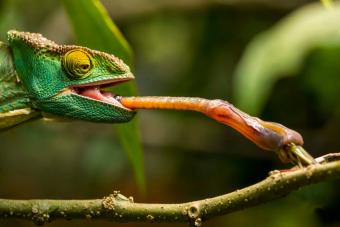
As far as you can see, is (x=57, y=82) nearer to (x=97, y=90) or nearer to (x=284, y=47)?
(x=97, y=90)

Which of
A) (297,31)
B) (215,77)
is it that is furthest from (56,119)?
(215,77)

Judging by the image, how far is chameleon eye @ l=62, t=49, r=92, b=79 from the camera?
136 cm

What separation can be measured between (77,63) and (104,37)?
0.09 meters

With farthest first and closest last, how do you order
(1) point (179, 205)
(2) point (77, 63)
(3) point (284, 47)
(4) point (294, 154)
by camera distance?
(3) point (284, 47)
(2) point (77, 63)
(1) point (179, 205)
(4) point (294, 154)

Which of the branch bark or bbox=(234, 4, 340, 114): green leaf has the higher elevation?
bbox=(234, 4, 340, 114): green leaf

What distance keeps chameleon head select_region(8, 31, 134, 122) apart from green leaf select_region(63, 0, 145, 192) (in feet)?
0.19

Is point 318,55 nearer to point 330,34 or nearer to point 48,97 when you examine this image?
point 330,34

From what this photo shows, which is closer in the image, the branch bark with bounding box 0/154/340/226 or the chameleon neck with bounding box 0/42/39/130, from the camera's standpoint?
the branch bark with bounding box 0/154/340/226

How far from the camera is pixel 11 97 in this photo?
1404mm

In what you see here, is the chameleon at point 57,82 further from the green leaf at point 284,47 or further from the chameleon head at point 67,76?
the green leaf at point 284,47

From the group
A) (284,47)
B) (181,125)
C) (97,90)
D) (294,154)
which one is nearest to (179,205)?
(294,154)

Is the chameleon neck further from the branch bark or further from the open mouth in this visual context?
the branch bark

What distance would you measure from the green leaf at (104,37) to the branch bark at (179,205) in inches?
13.4

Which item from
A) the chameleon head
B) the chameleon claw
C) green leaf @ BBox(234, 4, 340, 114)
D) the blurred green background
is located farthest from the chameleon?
the blurred green background
